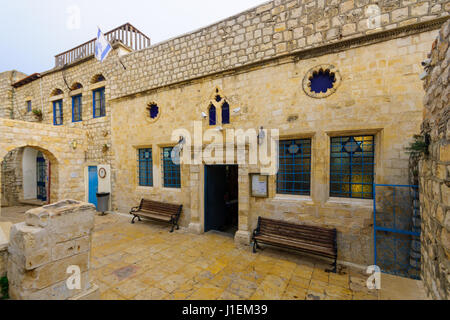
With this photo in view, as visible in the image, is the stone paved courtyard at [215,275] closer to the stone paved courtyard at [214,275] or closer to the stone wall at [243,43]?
the stone paved courtyard at [214,275]

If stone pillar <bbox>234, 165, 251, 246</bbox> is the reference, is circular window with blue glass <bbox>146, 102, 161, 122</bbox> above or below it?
above

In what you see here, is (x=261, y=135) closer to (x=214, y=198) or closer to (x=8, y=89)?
(x=214, y=198)

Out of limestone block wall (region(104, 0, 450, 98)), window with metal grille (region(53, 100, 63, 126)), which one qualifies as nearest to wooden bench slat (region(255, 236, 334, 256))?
limestone block wall (region(104, 0, 450, 98))

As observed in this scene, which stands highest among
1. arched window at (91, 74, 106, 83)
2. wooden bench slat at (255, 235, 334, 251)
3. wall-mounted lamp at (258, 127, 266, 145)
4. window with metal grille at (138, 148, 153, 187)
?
arched window at (91, 74, 106, 83)

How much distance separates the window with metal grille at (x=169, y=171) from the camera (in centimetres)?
635

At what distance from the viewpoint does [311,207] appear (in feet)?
14.0

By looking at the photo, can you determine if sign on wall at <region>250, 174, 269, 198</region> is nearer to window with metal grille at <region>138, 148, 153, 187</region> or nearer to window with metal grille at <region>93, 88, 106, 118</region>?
window with metal grille at <region>138, 148, 153, 187</region>

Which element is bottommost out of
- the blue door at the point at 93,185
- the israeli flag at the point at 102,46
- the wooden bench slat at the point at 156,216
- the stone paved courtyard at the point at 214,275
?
the stone paved courtyard at the point at 214,275

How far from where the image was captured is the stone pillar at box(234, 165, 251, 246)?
191 inches

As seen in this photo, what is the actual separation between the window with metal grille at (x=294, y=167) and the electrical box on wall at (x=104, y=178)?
6.95 metres

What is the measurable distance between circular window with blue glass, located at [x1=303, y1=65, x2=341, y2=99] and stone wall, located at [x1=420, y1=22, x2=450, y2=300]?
1.72m

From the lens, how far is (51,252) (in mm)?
2125

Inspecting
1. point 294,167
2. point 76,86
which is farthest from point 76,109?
point 294,167

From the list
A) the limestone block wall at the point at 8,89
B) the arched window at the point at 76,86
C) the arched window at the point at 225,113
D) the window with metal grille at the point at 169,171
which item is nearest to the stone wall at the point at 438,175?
the arched window at the point at 225,113
